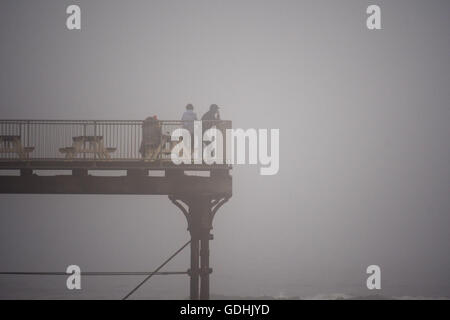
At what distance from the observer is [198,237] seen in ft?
87.6

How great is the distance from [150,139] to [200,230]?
414cm

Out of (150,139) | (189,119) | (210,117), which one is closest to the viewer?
(150,139)

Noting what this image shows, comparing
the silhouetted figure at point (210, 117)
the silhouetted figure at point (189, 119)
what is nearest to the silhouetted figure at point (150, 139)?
the silhouetted figure at point (189, 119)

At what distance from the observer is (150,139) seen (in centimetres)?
2588

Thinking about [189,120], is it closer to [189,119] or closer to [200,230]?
[189,119]

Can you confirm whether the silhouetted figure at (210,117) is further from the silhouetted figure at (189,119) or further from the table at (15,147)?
the table at (15,147)

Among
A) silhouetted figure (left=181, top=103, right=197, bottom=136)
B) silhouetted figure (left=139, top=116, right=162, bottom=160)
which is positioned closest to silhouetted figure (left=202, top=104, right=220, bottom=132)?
silhouetted figure (left=181, top=103, right=197, bottom=136)

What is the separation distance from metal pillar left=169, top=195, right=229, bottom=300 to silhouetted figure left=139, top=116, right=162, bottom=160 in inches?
90.8

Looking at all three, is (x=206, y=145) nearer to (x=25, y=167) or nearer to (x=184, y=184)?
(x=184, y=184)

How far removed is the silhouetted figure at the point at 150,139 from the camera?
2573 centimetres

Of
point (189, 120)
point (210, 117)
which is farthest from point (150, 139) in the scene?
point (210, 117)
